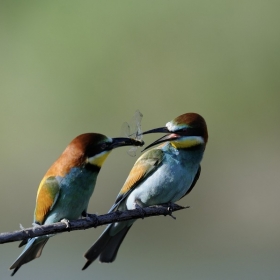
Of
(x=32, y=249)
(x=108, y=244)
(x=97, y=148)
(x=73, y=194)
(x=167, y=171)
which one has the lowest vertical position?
(x=108, y=244)

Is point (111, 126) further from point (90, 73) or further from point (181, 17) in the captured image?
point (181, 17)

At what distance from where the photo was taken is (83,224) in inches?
146

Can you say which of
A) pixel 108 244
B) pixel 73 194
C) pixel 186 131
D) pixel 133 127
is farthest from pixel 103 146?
pixel 108 244

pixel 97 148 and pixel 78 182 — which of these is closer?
pixel 97 148

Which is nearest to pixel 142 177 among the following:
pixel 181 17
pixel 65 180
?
pixel 65 180

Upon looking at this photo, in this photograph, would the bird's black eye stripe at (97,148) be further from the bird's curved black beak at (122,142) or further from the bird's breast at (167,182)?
the bird's breast at (167,182)

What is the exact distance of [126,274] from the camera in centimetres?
662

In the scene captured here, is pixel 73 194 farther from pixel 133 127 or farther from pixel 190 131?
pixel 190 131

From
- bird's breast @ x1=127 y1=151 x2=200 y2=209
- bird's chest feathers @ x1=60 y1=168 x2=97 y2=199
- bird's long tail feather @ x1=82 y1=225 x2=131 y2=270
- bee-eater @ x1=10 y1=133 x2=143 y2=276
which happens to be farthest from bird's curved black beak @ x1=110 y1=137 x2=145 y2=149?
bird's long tail feather @ x1=82 y1=225 x2=131 y2=270

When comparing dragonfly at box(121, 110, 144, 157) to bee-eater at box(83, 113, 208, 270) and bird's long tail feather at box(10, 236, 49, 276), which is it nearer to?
bee-eater at box(83, 113, 208, 270)

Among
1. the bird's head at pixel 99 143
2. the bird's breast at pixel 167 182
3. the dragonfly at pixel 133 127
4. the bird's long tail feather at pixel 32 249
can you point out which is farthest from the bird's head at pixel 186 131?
the bird's long tail feather at pixel 32 249

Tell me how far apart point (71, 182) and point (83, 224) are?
1.22ft

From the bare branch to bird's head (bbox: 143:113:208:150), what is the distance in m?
0.38

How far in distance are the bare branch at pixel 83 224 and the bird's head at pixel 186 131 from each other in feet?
1.24
